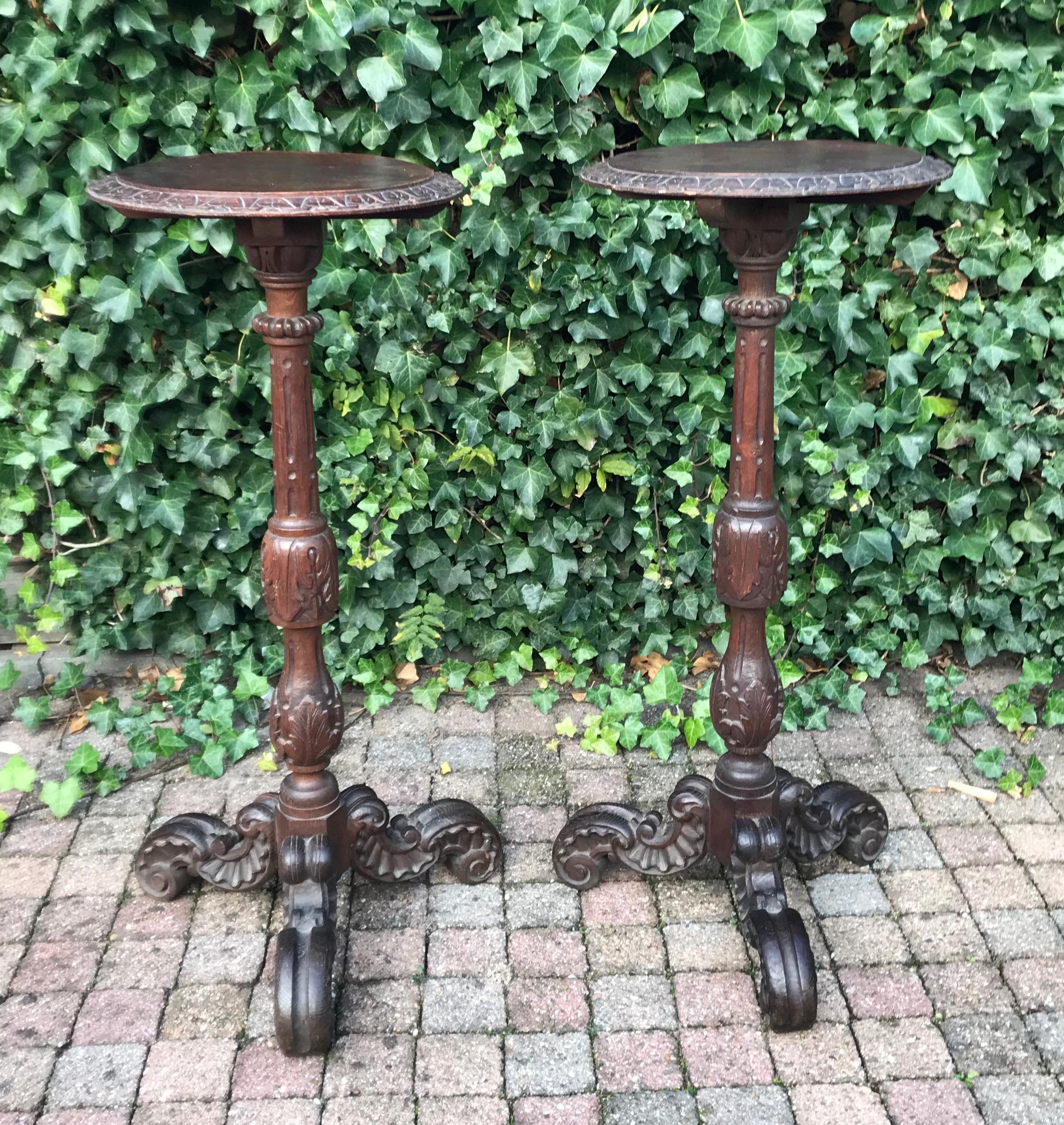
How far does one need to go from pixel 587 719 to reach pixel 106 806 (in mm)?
1316

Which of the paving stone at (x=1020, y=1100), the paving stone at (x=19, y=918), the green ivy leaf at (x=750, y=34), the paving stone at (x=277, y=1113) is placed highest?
the green ivy leaf at (x=750, y=34)

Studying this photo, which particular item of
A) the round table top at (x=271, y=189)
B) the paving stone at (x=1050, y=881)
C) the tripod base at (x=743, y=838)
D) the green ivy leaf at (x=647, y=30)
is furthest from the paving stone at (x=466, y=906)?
the green ivy leaf at (x=647, y=30)

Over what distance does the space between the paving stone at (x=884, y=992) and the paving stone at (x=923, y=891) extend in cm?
22

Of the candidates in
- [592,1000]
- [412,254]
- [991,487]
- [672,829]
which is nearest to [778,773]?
[672,829]

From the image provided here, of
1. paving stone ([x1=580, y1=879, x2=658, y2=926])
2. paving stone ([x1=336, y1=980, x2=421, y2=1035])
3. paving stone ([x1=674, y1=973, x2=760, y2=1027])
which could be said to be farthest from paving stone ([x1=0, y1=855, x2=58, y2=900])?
paving stone ([x1=674, y1=973, x2=760, y2=1027])

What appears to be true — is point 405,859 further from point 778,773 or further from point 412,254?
point 412,254

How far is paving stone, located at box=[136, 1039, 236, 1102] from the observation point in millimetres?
2338

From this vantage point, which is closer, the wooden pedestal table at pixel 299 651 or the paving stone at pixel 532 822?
the wooden pedestal table at pixel 299 651

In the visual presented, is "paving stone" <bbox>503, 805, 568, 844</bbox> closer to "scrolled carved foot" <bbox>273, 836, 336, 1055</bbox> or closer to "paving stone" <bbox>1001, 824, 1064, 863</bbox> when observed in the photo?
"scrolled carved foot" <bbox>273, 836, 336, 1055</bbox>

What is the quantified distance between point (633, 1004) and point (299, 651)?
39.8 inches

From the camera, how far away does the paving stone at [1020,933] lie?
2680mm

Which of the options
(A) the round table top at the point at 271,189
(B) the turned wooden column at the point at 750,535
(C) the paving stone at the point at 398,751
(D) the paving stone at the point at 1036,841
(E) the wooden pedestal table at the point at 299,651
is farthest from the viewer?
(C) the paving stone at the point at 398,751

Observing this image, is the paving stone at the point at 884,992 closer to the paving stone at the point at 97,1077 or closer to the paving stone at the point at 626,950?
the paving stone at the point at 626,950

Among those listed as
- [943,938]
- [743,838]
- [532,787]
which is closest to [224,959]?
[532,787]
